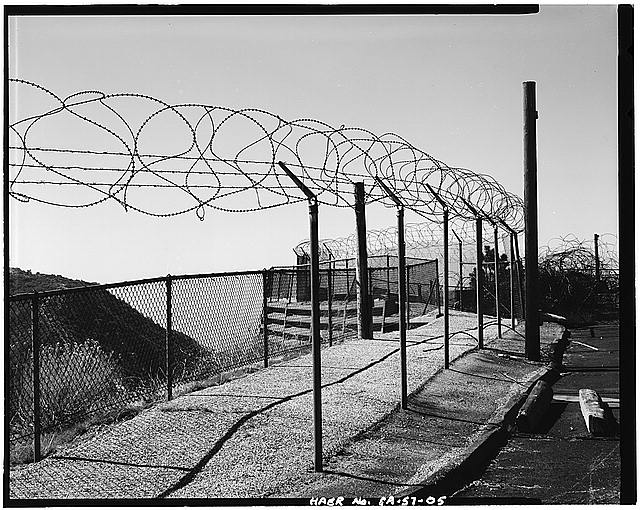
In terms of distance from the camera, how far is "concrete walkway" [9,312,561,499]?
5.64 meters

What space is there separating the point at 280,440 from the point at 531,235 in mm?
6260

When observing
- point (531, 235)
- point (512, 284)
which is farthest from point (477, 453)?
point (512, 284)

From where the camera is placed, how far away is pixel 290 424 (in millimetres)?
7000

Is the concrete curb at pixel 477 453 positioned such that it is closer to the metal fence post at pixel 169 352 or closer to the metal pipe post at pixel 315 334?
the metal pipe post at pixel 315 334

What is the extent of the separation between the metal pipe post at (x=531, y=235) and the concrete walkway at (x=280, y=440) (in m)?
1.64

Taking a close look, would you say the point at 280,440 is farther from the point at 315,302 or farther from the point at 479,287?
the point at 479,287

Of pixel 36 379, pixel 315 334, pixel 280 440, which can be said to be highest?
pixel 315 334

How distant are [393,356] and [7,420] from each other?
598cm

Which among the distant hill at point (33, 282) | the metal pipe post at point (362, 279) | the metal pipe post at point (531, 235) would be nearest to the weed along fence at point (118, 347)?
the distant hill at point (33, 282)

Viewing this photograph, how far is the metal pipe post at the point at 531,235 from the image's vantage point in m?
11.5

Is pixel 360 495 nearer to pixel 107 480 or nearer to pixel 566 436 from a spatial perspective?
pixel 107 480

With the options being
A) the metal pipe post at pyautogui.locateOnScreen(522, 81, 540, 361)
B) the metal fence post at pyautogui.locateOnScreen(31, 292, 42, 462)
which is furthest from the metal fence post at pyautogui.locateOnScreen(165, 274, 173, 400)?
the metal pipe post at pyautogui.locateOnScreen(522, 81, 540, 361)

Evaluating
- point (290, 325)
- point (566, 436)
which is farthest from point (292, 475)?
point (290, 325)

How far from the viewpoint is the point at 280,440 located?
21.5 feet
